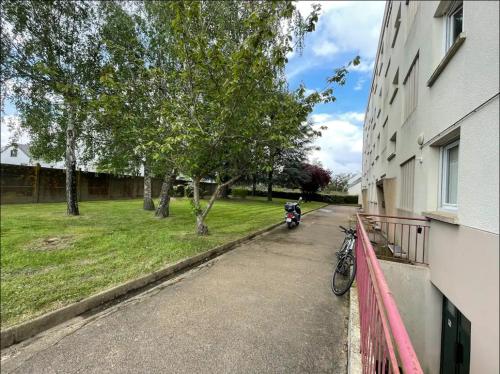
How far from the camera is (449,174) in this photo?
455 cm

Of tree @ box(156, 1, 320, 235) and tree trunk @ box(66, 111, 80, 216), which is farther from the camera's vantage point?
tree trunk @ box(66, 111, 80, 216)

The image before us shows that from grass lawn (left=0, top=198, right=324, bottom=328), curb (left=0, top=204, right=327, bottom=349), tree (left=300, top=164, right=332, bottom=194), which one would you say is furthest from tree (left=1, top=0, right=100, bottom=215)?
tree (left=300, top=164, right=332, bottom=194)

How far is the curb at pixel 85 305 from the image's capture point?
2.92 metres

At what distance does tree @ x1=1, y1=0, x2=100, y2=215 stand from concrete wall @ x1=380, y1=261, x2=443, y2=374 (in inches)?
375

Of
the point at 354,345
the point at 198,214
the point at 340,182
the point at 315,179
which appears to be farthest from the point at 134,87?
the point at 340,182

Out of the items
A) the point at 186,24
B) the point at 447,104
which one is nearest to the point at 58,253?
the point at 186,24

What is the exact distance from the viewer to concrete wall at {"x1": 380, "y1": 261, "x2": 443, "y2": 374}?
4.37m

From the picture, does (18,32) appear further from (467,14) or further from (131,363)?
(467,14)

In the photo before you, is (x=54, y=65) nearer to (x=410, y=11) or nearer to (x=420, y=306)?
(x=410, y=11)

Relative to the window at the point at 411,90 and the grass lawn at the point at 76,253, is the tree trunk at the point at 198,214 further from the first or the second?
the window at the point at 411,90

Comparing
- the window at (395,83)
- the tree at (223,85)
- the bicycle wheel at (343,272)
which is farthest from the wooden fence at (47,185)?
the window at (395,83)

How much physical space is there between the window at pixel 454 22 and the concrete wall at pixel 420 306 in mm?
4050

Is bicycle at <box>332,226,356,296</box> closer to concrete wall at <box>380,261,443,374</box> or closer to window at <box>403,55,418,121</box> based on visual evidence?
concrete wall at <box>380,261,443,374</box>

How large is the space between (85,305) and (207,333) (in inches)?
70.2
